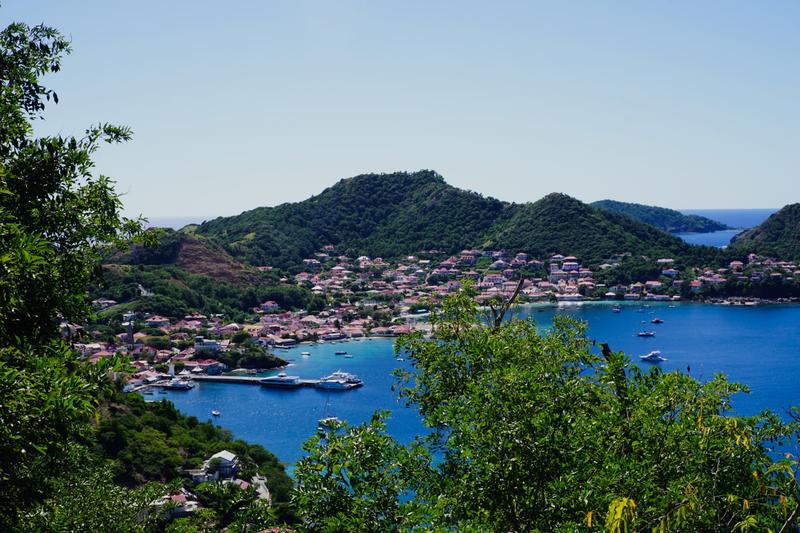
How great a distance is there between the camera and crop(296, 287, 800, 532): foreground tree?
3357 millimetres

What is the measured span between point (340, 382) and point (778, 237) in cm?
6089

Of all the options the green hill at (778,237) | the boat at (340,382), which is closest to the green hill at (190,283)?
the boat at (340,382)

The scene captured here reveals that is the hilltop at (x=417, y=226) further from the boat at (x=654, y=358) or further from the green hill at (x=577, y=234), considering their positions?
the boat at (x=654, y=358)

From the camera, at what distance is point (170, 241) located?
5916 centimetres

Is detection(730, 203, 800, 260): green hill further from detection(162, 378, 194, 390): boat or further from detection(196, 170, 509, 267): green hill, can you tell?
detection(162, 378, 194, 390): boat

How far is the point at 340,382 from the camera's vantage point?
3603 cm

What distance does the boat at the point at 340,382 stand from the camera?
1415 inches

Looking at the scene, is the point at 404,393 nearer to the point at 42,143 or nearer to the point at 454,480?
the point at 454,480

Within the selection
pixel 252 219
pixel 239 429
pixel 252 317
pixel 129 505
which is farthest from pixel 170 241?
pixel 129 505

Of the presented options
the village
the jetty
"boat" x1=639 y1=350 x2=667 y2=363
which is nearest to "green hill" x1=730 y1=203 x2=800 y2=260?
the village

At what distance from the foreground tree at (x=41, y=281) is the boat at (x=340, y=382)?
100ft

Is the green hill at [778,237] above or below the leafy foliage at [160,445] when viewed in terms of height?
above

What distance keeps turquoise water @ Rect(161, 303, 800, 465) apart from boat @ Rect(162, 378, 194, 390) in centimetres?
61

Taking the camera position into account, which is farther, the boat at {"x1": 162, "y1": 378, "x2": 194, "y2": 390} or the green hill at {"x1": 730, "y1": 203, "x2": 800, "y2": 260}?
the green hill at {"x1": 730, "y1": 203, "x2": 800, "y2": 260}
